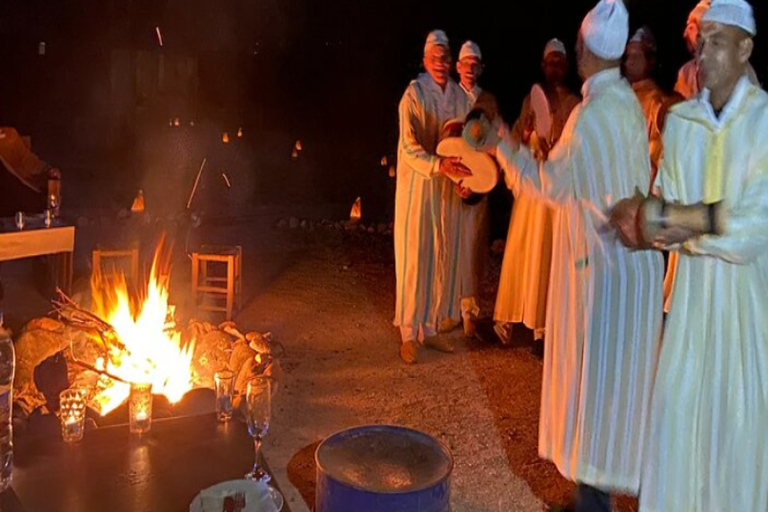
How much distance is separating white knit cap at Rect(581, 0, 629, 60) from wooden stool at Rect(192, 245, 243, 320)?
4.19 meters

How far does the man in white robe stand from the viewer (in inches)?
102

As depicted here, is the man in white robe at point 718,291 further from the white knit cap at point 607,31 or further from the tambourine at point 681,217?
the white knit cap at point 607,31

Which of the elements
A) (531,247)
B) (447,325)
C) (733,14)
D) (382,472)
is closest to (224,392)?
(382,472)

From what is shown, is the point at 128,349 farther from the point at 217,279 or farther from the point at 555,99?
the point at 555,99

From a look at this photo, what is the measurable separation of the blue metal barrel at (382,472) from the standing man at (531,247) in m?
3.52

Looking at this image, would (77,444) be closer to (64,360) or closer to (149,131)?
(64,360)

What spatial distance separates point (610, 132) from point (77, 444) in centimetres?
254

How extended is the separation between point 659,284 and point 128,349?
313 centimetres

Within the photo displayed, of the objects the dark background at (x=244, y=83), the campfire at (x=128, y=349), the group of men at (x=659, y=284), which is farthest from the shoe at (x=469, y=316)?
the dark background at (x=244, y=83)

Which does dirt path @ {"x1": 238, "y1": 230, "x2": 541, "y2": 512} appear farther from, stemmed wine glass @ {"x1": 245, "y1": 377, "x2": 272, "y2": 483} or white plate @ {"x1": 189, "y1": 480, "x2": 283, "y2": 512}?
white plate @ {"x1": 189, "y1": 480, "x2": 283, "y2": 512}

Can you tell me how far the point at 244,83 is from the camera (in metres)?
17.4

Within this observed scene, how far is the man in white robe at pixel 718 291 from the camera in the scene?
8.47 feet

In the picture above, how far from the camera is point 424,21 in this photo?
15516mm

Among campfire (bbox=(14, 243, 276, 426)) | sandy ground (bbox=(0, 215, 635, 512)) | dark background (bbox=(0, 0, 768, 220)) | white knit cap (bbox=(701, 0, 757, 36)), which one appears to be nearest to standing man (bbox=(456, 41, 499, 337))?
sandy ground (bbox=(0, 215, 635, 512))
